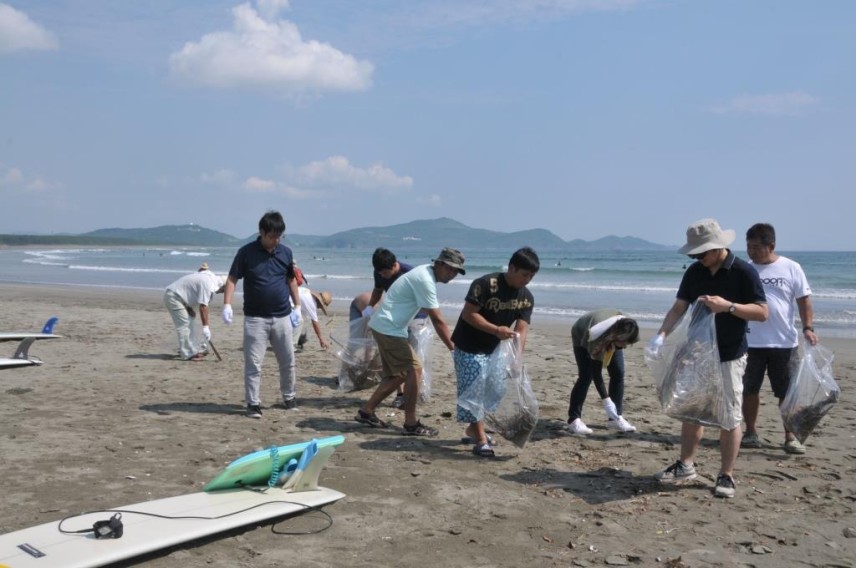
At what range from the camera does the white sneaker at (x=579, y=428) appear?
6410 mm

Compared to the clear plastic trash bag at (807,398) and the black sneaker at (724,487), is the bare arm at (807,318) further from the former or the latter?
the black sneaker at (724,487)

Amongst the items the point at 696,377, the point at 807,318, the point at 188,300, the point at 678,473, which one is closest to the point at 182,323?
the point at 188,300

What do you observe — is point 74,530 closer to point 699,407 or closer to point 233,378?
point 699,407

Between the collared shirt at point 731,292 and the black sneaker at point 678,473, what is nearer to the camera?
the collared shirt at point 731,292

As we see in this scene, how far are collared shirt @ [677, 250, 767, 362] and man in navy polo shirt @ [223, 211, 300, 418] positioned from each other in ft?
11.9

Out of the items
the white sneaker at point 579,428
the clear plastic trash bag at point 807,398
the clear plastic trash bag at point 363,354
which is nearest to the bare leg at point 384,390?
the clear plastic trash bag at point 363,354

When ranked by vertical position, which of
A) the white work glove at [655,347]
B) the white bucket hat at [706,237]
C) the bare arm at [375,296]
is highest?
the white bucket hat at [706,237]

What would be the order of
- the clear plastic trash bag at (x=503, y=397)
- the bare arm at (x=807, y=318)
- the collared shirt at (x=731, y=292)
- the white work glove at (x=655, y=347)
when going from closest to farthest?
the collared shirt at (x=731, y=292) → the white work glove at (x=655, y=347) → the clear plastic trash bag at (x=503, y=397) → the bare arm at (x=807, y=318)

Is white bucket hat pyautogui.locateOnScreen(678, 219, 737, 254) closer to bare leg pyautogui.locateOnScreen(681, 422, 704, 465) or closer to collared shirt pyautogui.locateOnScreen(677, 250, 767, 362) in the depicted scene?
collared shirt pyautogui.locateOnScreen(677, 250, 767, 362)

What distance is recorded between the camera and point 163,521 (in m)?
3.99

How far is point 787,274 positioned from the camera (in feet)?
19.6

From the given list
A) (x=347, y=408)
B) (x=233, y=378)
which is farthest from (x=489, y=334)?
(x=233, y=378)

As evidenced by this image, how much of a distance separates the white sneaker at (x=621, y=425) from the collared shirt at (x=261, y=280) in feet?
10.1

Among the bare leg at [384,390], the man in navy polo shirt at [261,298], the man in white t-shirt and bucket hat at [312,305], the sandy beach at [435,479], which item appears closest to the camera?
the sandy beach at [435,479]
